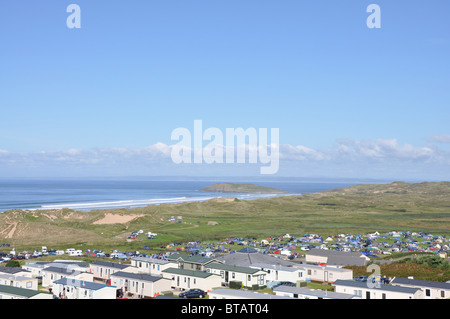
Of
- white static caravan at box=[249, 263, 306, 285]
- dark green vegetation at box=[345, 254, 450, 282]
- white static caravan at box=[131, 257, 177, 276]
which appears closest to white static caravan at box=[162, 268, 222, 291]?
white static caravan at box=[131, 257, 177, 276]

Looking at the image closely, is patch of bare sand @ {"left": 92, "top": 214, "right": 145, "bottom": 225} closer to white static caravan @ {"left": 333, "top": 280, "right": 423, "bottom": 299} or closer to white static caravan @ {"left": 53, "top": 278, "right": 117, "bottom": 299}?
white static caravan @ {"left": 53, "top": 278, "right": 117, "bottom": 299}

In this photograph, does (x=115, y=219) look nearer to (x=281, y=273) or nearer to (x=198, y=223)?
(x=198, y=223)

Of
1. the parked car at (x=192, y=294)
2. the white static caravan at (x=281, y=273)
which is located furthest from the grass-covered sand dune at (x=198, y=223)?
the parked car at (x=192, y=294)

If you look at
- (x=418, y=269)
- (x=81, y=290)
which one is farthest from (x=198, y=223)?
(x=81, y=290)

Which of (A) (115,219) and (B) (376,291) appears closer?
(B) (376,291)

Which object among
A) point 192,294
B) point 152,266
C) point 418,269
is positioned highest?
point 152,266

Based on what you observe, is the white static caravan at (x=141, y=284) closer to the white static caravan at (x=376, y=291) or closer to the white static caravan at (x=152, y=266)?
the white static caravan at (x=152, y=266)

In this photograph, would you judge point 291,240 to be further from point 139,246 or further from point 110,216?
point 110,216

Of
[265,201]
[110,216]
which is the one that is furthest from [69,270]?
[265,201]
